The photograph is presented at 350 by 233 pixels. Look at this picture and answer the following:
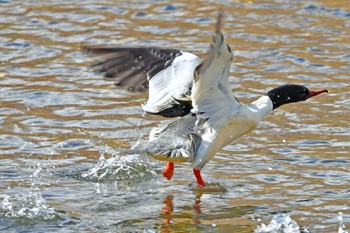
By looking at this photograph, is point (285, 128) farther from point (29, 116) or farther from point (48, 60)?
point (48, 60)

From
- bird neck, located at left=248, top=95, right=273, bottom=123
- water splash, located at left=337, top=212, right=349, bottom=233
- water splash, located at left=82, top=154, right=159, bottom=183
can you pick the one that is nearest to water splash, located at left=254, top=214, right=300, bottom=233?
water splash, located at left=337, top=212, right=349, bottom=233

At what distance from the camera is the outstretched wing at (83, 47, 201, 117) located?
8.58 m

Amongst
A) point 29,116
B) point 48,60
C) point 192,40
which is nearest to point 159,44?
point 192,40

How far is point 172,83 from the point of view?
28.3 ft

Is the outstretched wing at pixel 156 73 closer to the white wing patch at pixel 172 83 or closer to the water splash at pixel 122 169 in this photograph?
the white wing patch at pixel 172 83

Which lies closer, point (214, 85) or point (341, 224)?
point (341, 224)

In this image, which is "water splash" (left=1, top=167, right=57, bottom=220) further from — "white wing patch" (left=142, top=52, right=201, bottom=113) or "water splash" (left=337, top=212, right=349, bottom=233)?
"water splash" (left=337, top=212, right=349, bottom=233)

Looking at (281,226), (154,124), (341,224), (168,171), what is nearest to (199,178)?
(168,171)

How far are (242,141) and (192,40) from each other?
11.4ft

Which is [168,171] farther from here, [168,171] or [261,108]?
[261,108]

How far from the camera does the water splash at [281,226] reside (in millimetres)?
7238

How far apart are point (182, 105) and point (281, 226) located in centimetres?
182

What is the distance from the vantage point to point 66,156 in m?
9.14

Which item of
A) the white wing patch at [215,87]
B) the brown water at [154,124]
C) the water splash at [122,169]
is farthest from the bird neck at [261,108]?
the water splash at [122,169]
